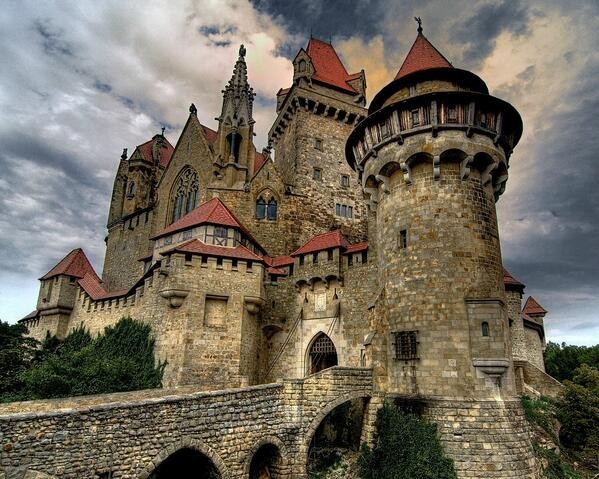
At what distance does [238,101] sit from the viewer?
2942 centimetres

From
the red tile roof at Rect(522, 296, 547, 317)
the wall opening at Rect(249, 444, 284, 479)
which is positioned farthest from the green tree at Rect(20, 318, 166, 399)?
the red tile roof at Rect(522, 296, 547, 317)

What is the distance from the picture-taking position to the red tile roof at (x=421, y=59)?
16.6m

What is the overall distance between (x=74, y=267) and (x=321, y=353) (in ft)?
59.0

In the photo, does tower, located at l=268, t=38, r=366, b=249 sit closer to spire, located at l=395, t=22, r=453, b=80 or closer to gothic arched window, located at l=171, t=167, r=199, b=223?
gothic arched window, located at l=171, t=167, r=199, b=223

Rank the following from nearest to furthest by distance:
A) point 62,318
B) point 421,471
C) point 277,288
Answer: point 421,471 → point 277,288 → point 62,318

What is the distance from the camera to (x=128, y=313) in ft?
71.7

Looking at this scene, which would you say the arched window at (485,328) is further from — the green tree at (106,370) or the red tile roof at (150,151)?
the red tile roof at (150,151)

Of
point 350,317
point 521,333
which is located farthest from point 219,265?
point 521,333

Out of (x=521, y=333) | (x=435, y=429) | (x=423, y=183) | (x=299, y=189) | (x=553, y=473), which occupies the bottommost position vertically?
(x=553, y=473)

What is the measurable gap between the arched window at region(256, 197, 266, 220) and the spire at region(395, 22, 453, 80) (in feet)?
43.8

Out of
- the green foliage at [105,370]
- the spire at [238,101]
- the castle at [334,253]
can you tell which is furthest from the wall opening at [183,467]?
the spire at [238,101]

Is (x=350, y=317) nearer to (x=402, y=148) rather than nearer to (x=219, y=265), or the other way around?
(x=219, y=265)

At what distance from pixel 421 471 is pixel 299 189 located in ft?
70.0

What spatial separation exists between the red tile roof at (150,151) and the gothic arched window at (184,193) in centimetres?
587
